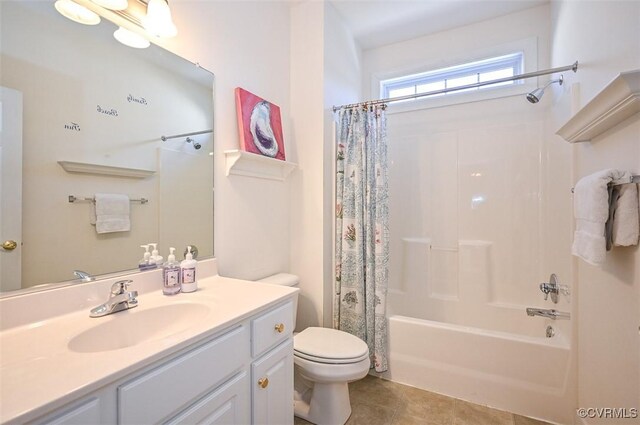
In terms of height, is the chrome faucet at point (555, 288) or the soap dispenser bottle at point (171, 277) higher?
the soap dispenser bottle at point (171, 277)

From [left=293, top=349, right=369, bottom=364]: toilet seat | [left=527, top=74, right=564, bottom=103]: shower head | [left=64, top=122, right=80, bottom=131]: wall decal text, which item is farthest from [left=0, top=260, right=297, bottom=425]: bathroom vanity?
[left=527, top=74, right=564, bottom=103]: shower head

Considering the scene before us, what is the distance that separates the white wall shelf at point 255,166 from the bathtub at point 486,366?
128 cm

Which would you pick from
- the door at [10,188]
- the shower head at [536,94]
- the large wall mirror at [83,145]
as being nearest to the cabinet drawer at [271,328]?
the large wall mirror at [83,145]

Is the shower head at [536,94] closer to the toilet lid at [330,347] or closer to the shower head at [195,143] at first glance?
the toilet lid at [330,347]

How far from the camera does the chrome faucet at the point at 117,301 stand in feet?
3.07

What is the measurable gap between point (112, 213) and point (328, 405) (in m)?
1.43

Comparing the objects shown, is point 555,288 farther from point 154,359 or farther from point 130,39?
point 130,39

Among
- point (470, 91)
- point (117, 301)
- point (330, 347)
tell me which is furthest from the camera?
point (470, 91)

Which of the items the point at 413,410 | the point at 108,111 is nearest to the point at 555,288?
the point at 413,410

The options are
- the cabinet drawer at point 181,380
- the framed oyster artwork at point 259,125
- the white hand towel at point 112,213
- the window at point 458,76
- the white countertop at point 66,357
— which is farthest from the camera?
the window at point 458,76

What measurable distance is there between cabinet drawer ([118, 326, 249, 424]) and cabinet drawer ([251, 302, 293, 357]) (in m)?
0.05

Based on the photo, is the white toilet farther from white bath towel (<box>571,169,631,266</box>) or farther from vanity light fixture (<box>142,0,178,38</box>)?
vanity light fixture (<box>142,0,178,38</box>)

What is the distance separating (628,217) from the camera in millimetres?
975

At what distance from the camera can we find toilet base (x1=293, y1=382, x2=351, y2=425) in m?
1.52
